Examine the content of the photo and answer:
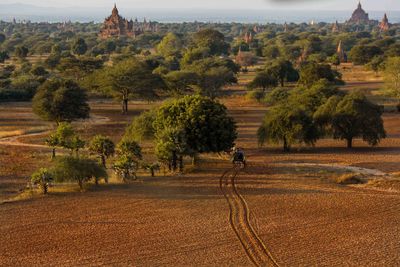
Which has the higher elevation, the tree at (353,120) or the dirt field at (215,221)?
the tree at (353,120)

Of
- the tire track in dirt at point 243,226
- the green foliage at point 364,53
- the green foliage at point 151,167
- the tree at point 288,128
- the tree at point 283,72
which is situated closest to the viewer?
the tire track in dirt at point 243,226

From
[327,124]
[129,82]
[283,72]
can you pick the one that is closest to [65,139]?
[327,124]

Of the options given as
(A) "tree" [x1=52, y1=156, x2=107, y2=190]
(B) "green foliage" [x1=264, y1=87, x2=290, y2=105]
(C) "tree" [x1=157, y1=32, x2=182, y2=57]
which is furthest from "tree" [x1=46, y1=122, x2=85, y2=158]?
(C) "tree" [x1=157, y1=32, x2=182, y2=57]

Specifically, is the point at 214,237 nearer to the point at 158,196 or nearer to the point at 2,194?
the point at 158,196

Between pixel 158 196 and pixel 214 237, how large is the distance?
18.2 ft

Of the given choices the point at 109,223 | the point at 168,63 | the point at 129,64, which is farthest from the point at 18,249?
the point at 168,63

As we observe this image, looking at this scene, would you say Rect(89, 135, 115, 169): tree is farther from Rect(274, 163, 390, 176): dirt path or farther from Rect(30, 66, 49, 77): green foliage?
Rect(30, 66, 49, 77): green foliage

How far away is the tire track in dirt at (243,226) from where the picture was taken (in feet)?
59.3

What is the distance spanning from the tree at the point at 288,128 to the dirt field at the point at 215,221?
14.5ft

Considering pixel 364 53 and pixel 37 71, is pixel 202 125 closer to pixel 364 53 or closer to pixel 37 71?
pixel 37 71

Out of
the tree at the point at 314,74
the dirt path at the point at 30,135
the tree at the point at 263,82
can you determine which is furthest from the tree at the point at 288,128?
the tree at the point at 263,82

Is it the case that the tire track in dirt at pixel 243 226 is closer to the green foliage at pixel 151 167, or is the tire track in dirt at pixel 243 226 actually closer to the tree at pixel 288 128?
the green foliage at pixel 151 167

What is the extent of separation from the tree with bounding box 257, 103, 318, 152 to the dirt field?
4.41 m

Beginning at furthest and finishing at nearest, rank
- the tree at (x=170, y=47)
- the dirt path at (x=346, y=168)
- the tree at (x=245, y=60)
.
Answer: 1. the tree at (x=170, y=47)
2. the tree at (x=245, y=60)
3. the dirt path at (x=346, y=168)
